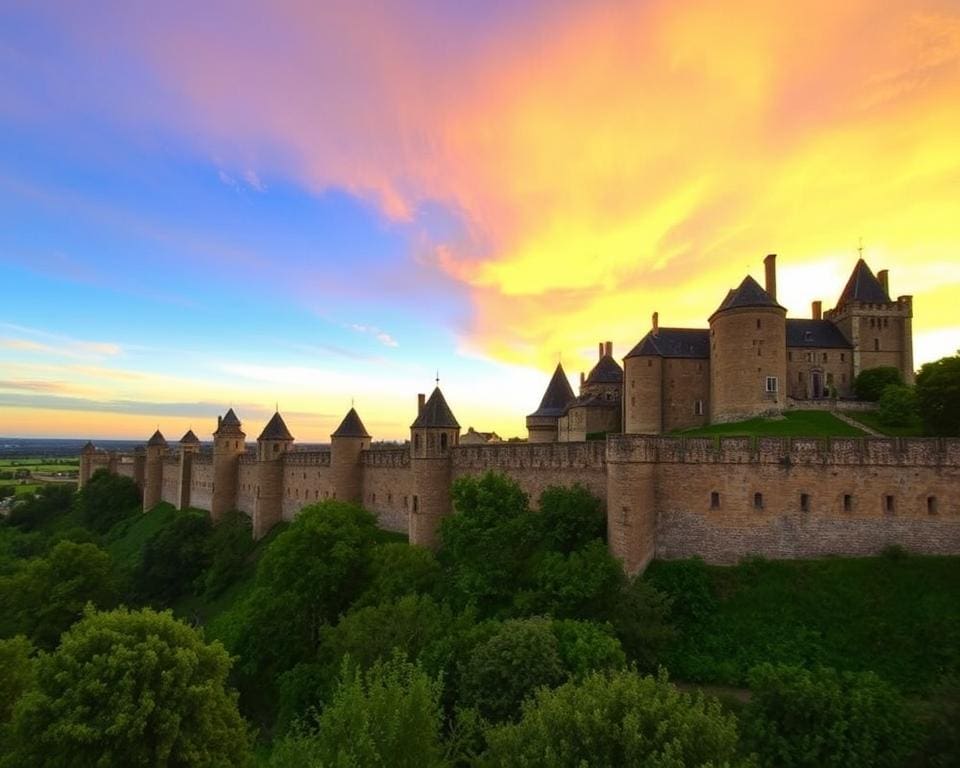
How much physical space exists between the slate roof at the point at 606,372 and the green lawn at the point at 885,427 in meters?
19.2

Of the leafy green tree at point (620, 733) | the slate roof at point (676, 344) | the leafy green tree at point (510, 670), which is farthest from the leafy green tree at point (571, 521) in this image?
the slate roof at point (676, 344)

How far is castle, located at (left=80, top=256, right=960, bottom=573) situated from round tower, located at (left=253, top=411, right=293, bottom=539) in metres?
0.14

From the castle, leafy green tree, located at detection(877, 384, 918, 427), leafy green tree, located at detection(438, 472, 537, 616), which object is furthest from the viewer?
leafy green tree, located at detection(877, 384, 918, 427)

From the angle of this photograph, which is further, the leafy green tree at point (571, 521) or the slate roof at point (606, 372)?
the slate roof at point (606, 372)

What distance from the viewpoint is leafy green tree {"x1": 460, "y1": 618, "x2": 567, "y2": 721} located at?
1773 cm

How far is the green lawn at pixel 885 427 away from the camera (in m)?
39.2

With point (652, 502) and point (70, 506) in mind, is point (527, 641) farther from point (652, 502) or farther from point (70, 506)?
point (70, 506)

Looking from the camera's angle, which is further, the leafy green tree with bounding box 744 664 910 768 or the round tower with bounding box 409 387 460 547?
the round tower with bounding box 409 387 460 547

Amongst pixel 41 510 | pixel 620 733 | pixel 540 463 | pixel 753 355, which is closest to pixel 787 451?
pixel 540 463

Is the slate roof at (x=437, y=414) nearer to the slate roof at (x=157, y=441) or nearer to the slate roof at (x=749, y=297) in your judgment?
the slate roof at (x=749, y=297)

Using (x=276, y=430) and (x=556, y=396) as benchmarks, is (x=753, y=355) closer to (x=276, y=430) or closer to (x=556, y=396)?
(x=556, y=396)

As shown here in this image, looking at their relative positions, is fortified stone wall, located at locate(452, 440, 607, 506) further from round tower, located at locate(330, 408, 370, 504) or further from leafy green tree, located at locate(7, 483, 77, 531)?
leafy green tree, located at locate(7, 483, 77, 531)

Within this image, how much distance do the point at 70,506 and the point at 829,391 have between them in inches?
4210

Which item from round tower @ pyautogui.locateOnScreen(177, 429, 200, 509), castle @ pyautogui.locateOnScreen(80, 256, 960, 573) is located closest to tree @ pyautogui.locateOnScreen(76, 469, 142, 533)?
castle @ pyautogui.locateOnScreen(80, 256, 960, 573)
